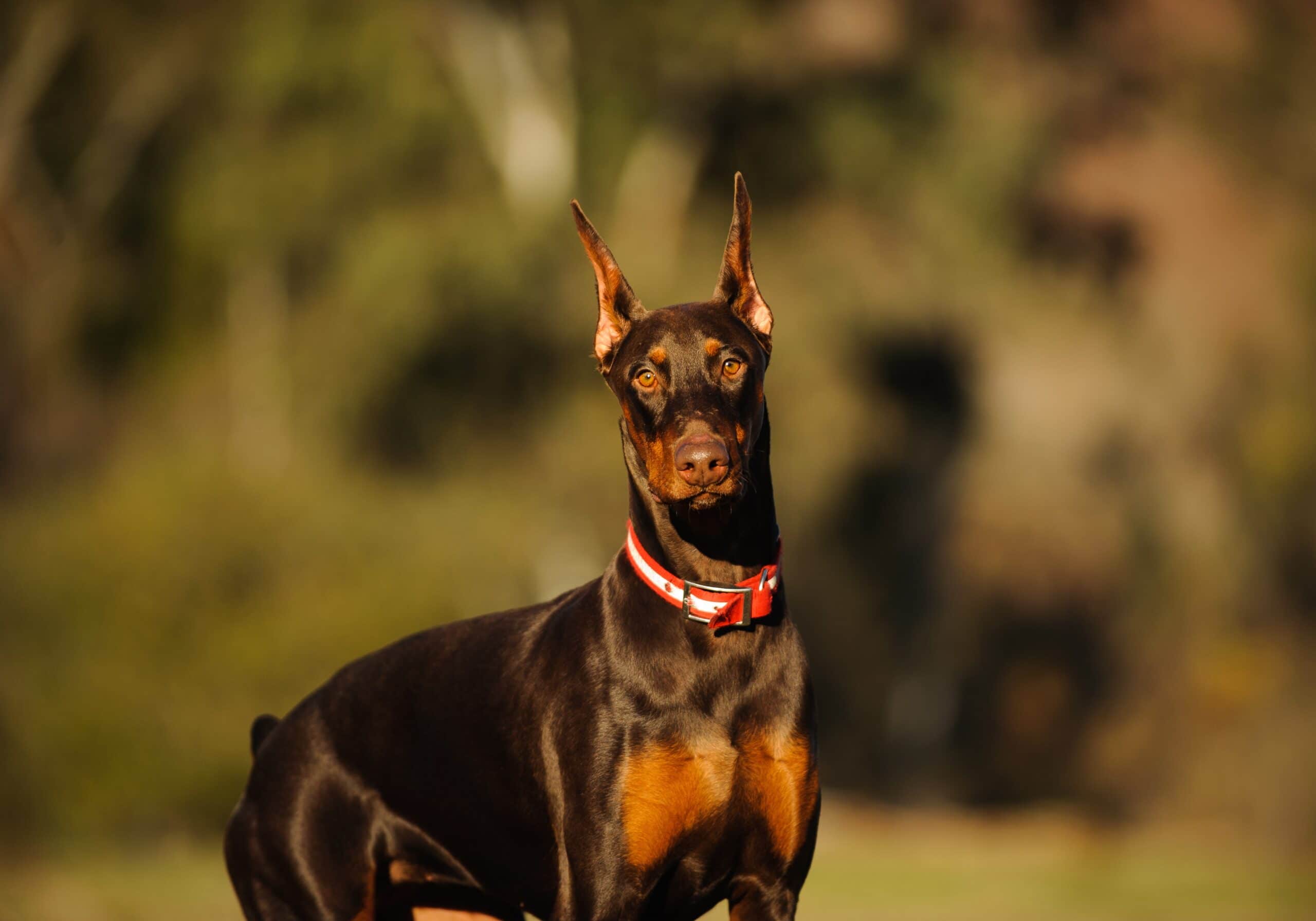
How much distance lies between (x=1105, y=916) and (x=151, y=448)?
12138 mm

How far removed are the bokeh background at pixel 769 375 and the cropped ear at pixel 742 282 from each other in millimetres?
11556

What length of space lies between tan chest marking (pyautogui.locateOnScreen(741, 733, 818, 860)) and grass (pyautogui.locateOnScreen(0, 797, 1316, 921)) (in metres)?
6.34

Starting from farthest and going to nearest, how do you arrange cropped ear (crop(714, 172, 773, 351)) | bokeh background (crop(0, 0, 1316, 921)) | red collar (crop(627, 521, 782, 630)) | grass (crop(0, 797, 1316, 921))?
bokeh background (crop(0, 0, 1316, 921)) → grass (crop(0, 797, 1316, 921)) → cropped ear (crop(714, 172, 773, 351)) → red collar (crop(627, 521, 782, 630))

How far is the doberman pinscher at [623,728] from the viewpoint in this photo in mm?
4363

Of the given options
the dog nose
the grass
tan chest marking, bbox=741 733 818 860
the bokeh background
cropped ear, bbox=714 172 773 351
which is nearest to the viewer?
the dog nose

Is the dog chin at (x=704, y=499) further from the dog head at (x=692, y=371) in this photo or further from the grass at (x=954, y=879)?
the grass at (x=954, y=879)

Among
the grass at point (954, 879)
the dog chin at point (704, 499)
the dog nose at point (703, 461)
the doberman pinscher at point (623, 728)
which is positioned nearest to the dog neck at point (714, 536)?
the doberman pinscher at point (623, 728)

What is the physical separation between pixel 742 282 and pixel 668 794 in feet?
4.99

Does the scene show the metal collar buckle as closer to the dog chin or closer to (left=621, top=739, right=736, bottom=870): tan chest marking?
the dog chin

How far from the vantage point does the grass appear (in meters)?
11.2

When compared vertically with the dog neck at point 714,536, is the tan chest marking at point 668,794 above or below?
below

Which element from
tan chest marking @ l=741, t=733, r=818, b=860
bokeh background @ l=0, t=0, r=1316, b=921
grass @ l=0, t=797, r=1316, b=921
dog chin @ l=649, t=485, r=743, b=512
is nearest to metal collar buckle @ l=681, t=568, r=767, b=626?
dog chin @ l=649, t=485, r=743, b=512

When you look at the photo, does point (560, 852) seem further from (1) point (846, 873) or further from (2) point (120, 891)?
(1) point (846, 873)

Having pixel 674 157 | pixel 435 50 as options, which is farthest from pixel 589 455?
pixel 435 50
